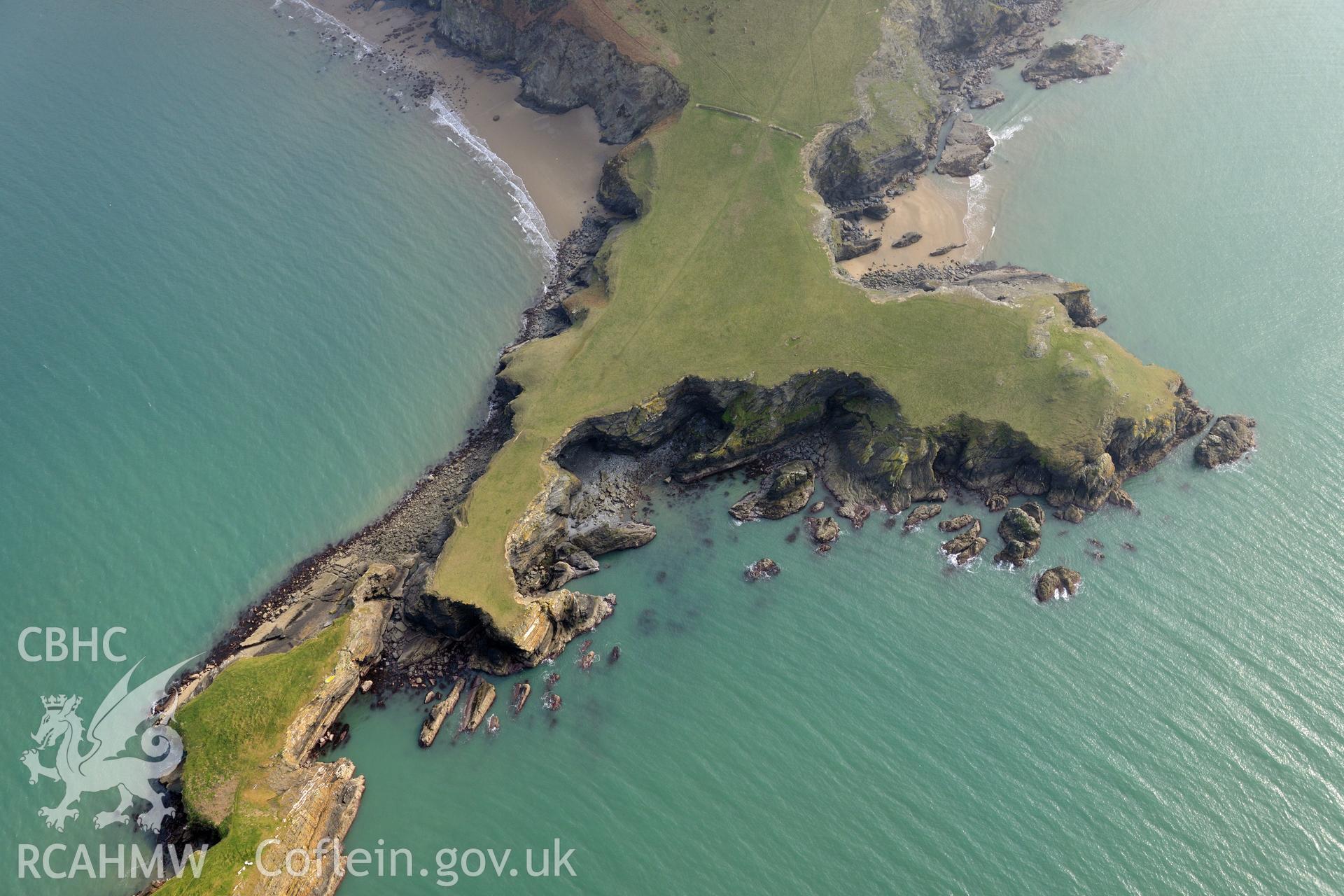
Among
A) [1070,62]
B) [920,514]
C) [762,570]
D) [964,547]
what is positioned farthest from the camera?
[1070,62]

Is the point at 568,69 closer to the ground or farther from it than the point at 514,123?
farther from it

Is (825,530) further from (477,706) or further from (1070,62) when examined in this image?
(1070,62)

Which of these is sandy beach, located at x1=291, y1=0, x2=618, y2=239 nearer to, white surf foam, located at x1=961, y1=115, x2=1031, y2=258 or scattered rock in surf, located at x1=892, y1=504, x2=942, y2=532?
white surf foam, located at x1=961, y1=115, x2=1031, y2=258

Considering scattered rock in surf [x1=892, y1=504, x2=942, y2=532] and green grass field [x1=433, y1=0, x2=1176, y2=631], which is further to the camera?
scattered rock in surf [x1=892, y1=504, x2=942, y2=532]

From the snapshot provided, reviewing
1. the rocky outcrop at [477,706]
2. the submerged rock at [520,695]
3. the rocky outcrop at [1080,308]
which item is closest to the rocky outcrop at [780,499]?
the submerged rock at [520,695]

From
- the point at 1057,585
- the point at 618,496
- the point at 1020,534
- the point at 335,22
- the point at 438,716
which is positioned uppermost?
the point at 1020,534

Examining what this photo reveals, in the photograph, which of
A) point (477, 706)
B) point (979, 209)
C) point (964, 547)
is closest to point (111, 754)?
point (477, 706)

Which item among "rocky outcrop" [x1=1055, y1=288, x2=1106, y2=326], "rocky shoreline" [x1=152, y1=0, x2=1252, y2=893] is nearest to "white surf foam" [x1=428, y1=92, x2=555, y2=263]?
"rocky shoreline" [x1=152, y1=0, x2=1252, y2=893]
